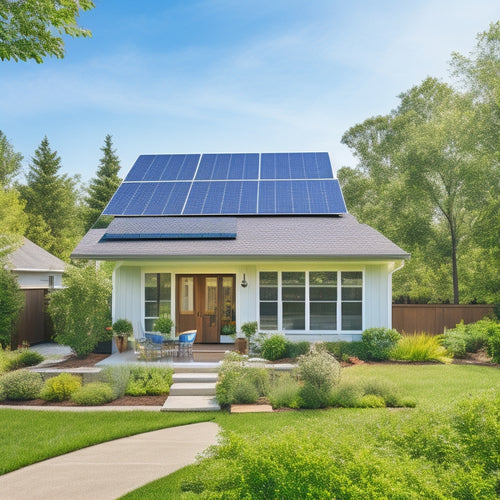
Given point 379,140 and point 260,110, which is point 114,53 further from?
point 379,140

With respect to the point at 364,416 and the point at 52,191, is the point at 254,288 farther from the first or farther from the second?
the point at 52,191

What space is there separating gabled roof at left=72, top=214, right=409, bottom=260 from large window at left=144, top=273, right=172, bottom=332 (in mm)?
1028

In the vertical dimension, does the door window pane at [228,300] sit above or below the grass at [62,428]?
above

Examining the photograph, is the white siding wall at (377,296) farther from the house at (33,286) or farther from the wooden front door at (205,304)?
the house at (33,286)

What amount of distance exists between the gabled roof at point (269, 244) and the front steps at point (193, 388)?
125 inches

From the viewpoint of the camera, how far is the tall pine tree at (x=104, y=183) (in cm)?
3616

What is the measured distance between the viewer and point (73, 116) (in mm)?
29516

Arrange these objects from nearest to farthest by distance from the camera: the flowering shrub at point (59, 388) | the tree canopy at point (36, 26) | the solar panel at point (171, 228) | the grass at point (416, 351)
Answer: the tree canopy at point (36, 26)
the flowering shrub at point (59, 388)
the grass at point (416, 351)
the solar panel at point (171, 228)

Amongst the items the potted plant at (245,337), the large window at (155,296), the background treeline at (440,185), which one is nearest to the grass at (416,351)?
the potted plant at (245,337)

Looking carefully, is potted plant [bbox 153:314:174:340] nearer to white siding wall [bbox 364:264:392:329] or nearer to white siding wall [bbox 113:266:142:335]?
white siding wall [bbox 113:266:142:335]

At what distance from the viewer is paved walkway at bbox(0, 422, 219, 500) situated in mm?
5277

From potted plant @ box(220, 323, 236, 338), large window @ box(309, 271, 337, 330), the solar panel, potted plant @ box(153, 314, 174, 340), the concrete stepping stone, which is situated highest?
the solar panel

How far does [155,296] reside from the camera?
13.8 meters

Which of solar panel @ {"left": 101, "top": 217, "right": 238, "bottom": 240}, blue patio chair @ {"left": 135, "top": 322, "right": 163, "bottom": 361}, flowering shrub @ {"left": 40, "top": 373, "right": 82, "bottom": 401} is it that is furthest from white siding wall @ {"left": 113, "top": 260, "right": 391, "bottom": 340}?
flowering shrub @ {"left": 40, "top": 373, "right": 82, "bottom": 401}
